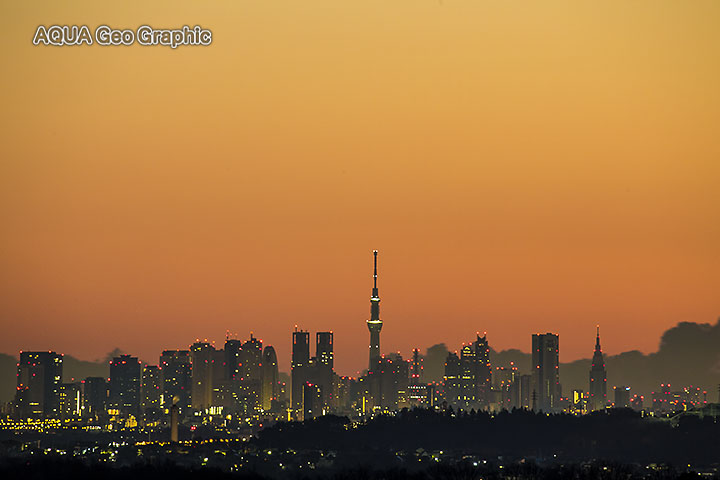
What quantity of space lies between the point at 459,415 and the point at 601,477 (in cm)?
7901

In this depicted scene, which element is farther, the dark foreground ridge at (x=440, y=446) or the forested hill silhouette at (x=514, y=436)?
the forested hill silhouette at (x=514, y=436)

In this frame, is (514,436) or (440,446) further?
(440,446)

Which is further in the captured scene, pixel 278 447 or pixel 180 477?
pixel 278 447

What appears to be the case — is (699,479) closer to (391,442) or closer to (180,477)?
(180,477)

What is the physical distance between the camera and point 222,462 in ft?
520

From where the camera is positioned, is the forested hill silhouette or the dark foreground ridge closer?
the dark foreground ridge

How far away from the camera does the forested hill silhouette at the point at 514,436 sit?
6521 inches

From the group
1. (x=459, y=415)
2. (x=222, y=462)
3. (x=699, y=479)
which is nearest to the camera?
(x=699, y=479)

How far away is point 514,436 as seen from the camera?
17500cm

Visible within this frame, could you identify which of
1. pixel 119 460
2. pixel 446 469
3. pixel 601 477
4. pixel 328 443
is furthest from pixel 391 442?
pixel 601 477

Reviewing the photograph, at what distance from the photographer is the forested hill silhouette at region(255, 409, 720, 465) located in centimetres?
16562

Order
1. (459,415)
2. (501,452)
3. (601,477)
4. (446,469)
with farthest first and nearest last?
1. (459,415)
2. (501,452)
3. (446,469)
4. (601,477)

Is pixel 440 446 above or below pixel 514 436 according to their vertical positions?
below

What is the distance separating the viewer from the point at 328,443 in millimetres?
175875
